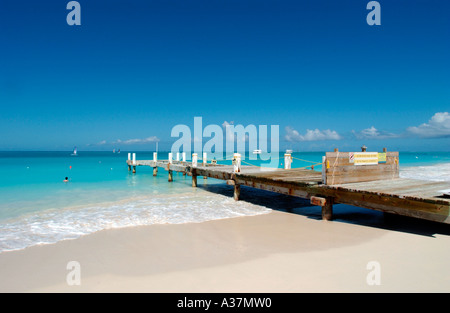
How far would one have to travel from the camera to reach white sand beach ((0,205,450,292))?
5.48 meters

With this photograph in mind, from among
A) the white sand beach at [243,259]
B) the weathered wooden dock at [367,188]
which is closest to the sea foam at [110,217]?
the white sand beach at [243,259]

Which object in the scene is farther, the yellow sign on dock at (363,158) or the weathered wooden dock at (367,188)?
the yellow sign on dock at (363,158)

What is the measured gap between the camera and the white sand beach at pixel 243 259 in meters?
5.48

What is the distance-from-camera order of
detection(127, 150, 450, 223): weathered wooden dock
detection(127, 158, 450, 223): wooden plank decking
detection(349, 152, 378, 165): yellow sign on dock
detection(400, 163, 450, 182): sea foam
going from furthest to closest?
detection(400, 163, 450, 182): sea foam
detection(349, 152, 378, 165): yellow sign on dock
detection(127, 150, 450, 223): weathered wooden dock
detection(127, 158, 450, 223): wooden plank decking

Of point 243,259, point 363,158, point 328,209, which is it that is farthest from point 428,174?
point 243,259

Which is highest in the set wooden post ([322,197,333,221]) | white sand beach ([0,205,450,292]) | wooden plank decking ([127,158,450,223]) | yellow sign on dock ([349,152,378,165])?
yellow sign on dock ([349,152,378,165])

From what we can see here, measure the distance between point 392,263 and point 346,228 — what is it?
9.85ft

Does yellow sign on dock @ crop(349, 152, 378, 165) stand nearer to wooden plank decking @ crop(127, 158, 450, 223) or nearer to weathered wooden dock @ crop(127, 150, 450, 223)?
weathered wooden dock @ crop(127, 150, 450, 223)

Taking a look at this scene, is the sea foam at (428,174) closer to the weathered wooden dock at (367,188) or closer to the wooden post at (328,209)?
the weathered wooden dock at (367,188)

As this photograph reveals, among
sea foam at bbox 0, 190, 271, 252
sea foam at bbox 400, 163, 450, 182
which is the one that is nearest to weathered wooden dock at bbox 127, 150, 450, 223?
sea foam at bbox 0, 190, 271, 252

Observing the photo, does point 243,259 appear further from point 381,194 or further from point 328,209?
point 328,209
